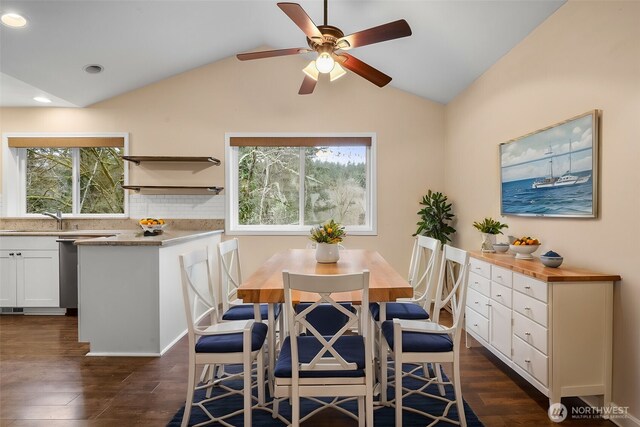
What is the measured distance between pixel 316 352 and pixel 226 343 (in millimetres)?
509

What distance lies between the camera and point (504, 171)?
300 cm

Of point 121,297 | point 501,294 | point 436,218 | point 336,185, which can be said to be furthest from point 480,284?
point 121,297

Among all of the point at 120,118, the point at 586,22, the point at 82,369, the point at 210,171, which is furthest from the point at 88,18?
the point at 586,22

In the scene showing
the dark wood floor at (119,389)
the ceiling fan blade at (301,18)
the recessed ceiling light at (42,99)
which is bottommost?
the dark wood floor at (119,389)

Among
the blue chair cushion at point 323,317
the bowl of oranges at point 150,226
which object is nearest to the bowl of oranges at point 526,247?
the blue chair cushion at point 323,317

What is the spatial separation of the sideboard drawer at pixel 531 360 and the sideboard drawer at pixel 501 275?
37 centimetres

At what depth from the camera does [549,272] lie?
2016mm

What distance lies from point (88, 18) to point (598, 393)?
466cm

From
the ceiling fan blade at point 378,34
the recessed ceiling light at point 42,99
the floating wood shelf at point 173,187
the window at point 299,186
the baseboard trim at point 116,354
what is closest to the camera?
the ceiling fan blade at point 378,34

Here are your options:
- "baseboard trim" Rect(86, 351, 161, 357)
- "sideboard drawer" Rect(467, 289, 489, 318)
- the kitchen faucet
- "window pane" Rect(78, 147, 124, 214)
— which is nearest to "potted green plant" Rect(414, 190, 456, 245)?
"sideboard drawer" Rect(467, 289, 489, 318)

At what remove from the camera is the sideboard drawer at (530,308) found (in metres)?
2.00

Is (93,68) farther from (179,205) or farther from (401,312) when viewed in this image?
(401,312)

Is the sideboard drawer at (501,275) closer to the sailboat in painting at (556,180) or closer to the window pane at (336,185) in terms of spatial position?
the sailboat in painting at (556,180)

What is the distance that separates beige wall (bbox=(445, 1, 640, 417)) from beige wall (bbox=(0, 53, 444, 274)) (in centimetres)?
138
